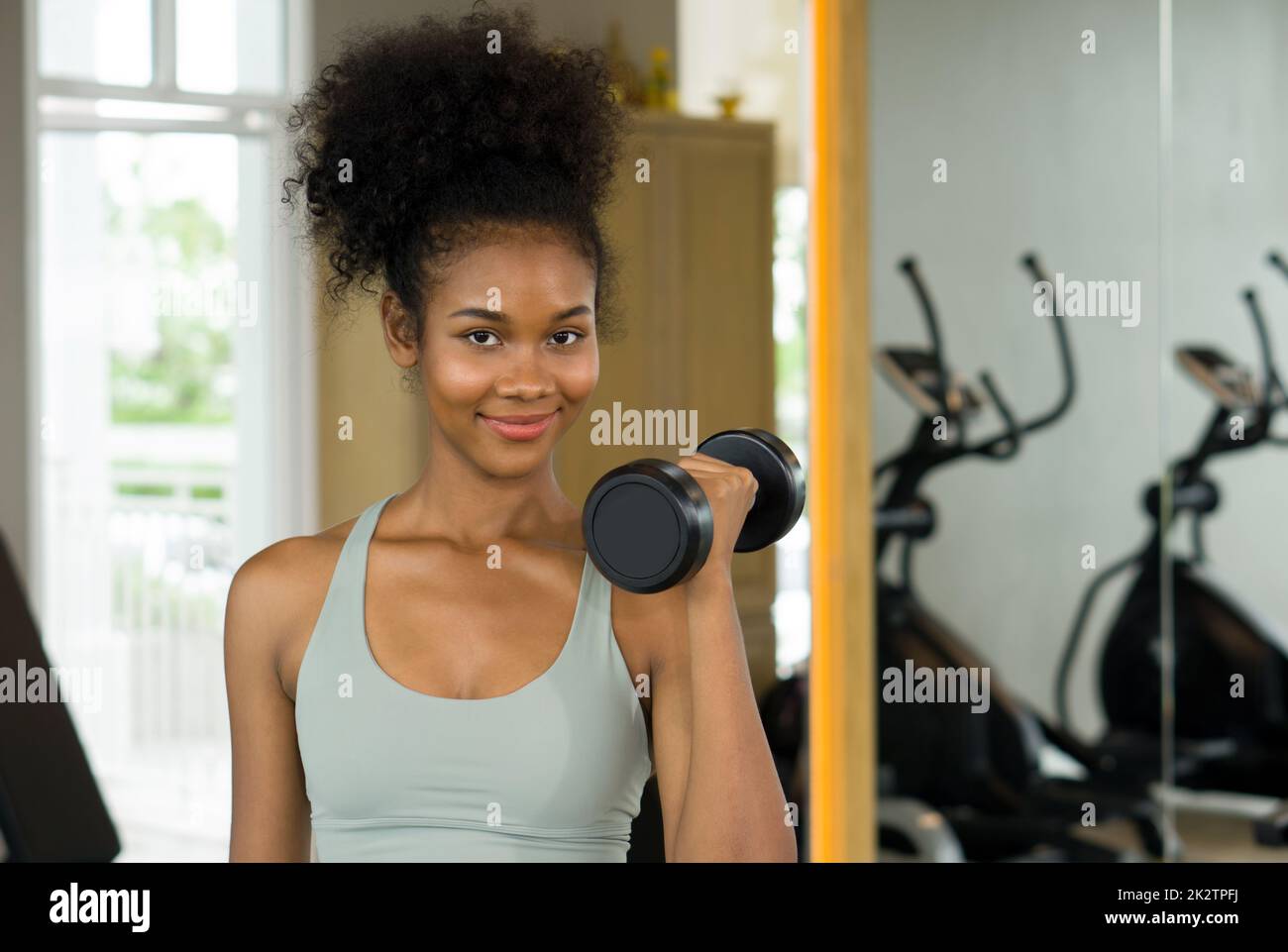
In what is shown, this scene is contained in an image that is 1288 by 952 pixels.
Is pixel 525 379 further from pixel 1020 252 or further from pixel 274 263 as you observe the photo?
pixel 1020 252

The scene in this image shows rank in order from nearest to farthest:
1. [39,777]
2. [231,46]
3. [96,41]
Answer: [39,777]
[231,46]
[96,41]

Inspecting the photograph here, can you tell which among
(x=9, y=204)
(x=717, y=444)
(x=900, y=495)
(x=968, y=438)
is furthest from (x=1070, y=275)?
(x=9, y=204)

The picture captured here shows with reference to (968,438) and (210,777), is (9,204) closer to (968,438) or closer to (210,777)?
(210,777)

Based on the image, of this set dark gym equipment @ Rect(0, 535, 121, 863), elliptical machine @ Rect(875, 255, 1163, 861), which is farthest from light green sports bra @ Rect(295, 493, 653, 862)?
elliptical machine @ Rect(875, 255, 1163, 861)

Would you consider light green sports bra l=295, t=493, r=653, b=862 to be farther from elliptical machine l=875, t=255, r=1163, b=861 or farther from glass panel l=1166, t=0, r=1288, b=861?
glass panel l=1166, t=0, r=1288, b=861

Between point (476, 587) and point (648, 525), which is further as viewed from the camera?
point (476, 587)

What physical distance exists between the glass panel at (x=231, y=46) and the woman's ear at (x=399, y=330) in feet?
1.44

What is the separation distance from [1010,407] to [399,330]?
4.92 feet

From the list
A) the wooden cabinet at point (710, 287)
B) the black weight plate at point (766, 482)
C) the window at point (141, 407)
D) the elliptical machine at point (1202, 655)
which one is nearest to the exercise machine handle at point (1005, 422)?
the elliptical machine at point (1202, 655)

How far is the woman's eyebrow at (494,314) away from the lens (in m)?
0.84

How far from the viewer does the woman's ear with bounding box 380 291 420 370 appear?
88cm

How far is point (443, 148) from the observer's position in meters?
0.85

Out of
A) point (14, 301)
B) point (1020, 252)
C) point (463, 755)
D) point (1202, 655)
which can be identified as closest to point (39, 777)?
point (463, 755)

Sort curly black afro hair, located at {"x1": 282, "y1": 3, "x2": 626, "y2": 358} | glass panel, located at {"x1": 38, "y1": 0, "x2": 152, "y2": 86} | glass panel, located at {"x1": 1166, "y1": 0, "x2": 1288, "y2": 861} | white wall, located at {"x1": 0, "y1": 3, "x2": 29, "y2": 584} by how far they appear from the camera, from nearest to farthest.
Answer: curly black afro hair, located at {"x1": 282, "y1": 3, "x2": 626, "y2": 358}
glass panel, located at {"x1": 38, "y1": 0, "x2": 152, "y2": 86}
white wall, located at {"x1": 0, "y1": 3, "x2": 29, "y2": 584}
glass panel, located at {"x1": 1166, "y1": 0, "x2": 1288, "y2": 861}
